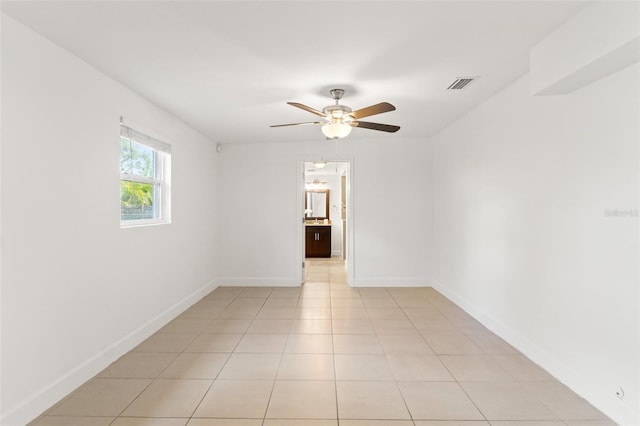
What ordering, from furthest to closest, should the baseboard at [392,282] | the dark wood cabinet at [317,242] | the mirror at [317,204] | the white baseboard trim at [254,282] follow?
the mirror at [317,204] < the dark wood cabinet at [317,242] < the white baseboard trim at [254,282] < the baseboard at [392,282]

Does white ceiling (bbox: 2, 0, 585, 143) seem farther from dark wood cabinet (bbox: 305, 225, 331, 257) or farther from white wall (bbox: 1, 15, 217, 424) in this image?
dark wood cabinet (bbox: 305, 225, 331, 257)

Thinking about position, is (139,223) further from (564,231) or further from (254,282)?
(564,231)

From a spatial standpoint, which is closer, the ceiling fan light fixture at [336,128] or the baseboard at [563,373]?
the baseboard at [563,373]

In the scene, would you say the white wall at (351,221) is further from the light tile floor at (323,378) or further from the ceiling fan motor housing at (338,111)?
the ceiling fan motor housing at (338,111)

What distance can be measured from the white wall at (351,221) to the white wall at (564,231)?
1493 millimetres

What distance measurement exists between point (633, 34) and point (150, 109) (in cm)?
367

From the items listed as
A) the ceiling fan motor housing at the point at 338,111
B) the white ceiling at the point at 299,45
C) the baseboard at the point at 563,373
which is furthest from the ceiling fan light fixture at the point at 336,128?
the baseboard at the point at 563,373

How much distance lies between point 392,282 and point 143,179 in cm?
383

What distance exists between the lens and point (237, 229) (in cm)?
548

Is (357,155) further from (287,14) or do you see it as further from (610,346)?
(610,346)

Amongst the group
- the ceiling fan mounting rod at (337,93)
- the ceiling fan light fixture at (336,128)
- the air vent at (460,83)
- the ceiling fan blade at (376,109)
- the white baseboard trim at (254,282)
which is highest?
the air vent at (460,83)

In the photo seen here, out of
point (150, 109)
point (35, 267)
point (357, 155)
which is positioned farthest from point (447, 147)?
point (35, 267)

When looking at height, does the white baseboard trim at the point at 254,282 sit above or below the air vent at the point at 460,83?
below

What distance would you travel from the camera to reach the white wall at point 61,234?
190 cm
